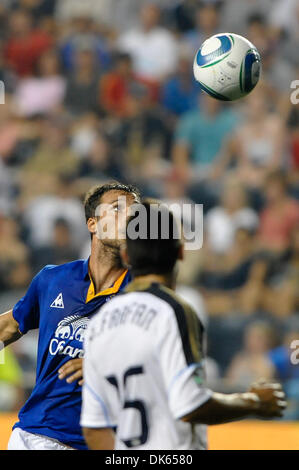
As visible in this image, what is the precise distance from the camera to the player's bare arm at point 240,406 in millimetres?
2953

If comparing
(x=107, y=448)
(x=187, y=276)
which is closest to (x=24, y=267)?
(x=187, y=276)

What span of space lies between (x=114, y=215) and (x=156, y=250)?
3.34ft

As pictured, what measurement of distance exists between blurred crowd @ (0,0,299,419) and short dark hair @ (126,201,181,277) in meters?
4.55

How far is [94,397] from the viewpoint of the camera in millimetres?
3107

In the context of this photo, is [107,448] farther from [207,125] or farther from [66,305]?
[207,125]

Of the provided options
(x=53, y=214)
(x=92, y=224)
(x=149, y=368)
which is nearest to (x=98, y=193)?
(x=92, y=224)

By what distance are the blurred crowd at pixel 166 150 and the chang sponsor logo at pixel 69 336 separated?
3702 millimetres

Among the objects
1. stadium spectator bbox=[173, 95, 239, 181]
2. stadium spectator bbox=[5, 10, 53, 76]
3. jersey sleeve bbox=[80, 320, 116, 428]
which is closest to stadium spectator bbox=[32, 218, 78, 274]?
stadium spectator bbox=[173, 95, 239, 181]

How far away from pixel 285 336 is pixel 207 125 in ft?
10.4

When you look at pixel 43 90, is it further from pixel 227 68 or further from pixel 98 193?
pixel 98 193

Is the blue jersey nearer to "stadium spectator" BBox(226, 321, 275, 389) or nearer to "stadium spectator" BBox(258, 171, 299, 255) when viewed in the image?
"stadium spectator" BBox(226, 321, 275, 389)
